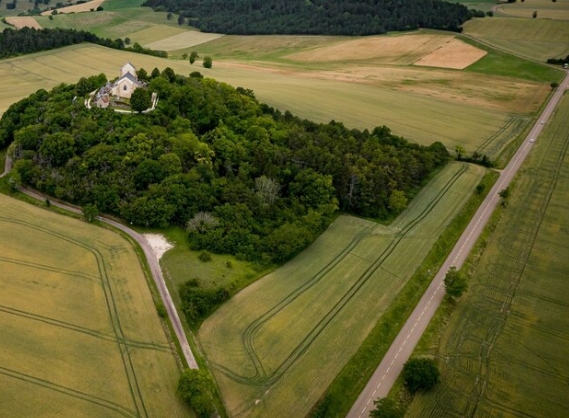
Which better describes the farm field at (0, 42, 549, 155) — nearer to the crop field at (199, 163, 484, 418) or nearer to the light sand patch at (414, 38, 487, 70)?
the light sand patch at (414, 38, 487, 70)

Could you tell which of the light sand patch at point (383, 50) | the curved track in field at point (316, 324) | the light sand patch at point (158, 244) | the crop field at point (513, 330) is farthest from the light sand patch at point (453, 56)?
the light sand patch at point (158, 244)

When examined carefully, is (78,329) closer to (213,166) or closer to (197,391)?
(197,391)

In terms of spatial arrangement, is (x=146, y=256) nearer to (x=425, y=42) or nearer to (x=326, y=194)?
(x=326, y=194)

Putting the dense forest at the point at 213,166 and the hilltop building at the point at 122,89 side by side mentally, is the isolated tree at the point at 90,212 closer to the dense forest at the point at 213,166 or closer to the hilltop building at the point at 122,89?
the dense forest at the point at 213,166

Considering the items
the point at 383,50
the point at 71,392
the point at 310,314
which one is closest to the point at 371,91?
the point at 383,50

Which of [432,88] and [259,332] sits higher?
[432,88]

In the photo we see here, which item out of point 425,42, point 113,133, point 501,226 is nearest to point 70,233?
point 113,133
